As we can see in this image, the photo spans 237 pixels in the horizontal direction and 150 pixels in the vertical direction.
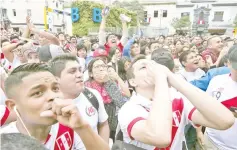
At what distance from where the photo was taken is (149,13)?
Result: 53.2 meters

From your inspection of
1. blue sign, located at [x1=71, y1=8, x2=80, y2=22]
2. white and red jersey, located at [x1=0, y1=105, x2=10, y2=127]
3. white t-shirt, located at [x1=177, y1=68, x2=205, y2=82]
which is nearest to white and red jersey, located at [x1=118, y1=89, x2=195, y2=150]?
white and red jersey, located at [x1=0, y1=105, x2=10, y2=127]

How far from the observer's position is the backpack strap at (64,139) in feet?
6.33

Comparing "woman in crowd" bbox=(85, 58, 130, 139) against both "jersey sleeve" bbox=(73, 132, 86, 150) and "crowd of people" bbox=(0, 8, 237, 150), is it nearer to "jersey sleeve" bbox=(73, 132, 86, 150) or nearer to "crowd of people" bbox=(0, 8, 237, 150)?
"crowd of people" bbox=(0, 8, 237, 150)

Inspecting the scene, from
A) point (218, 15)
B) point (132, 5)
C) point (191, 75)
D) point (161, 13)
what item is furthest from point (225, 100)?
point (218, 15)

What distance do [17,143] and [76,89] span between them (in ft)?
4.87

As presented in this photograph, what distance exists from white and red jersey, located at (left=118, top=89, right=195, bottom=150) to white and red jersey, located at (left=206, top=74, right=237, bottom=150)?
615 millimetres

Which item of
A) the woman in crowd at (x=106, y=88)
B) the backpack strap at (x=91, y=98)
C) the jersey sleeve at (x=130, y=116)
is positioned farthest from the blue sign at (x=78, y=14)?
the jersey sleeve at (x=130, y=116)

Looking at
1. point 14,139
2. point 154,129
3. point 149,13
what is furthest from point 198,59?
point 149,13

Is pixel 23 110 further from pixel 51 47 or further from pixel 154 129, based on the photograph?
pixel 51 47

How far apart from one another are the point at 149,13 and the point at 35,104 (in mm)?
53697

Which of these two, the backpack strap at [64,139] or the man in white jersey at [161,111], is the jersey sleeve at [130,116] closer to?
the man in white jersey at [161,111]

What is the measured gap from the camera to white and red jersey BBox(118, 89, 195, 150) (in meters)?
1.76

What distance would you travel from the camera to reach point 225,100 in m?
2.53

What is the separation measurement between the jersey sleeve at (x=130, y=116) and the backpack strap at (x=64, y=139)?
441 mm
